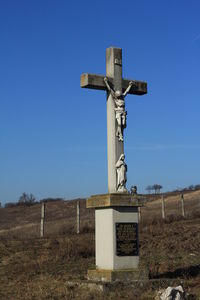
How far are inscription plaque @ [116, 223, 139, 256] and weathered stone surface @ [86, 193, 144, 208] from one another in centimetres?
47

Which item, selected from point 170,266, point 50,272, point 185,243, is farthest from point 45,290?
point 185,243

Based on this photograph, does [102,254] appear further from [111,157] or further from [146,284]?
[111,157]

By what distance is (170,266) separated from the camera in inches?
488

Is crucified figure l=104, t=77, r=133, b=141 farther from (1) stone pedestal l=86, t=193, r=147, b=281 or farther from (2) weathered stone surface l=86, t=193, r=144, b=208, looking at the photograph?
(1) stone pedestal l=86, t=193, r=147, b=281

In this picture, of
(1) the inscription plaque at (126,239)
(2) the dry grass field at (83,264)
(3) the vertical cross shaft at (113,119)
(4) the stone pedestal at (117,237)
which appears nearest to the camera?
(2) the dry grass field at (83,264)

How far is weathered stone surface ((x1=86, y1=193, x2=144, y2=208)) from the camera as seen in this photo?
32.7 feet

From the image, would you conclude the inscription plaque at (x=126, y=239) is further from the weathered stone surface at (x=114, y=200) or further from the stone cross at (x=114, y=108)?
the stone cross at (x=114, y=108)

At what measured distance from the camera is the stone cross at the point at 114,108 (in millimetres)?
10453

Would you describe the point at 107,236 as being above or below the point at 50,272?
above

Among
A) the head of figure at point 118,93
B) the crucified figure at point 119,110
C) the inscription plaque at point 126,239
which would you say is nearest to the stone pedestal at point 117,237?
the inscription plaque at point 126,239

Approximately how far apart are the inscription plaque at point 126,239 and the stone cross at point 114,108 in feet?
2.65

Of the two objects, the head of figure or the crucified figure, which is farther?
the head of figure

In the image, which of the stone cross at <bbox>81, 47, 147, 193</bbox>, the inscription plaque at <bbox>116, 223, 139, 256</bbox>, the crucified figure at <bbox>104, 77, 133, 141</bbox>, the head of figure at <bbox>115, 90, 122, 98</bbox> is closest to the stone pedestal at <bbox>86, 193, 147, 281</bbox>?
the inscription plaque at <bbox>116, 223, 139, 256</bbox>

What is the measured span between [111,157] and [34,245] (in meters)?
8.01
